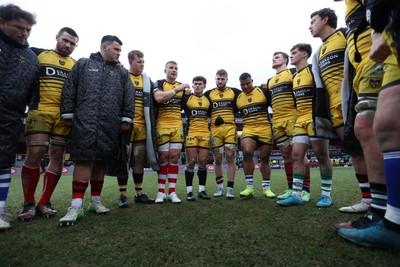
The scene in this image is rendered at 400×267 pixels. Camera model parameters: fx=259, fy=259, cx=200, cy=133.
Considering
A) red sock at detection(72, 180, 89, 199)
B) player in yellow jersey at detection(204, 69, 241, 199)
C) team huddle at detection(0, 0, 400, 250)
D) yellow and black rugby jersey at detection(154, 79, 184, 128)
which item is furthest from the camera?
player in yellow jersey at detection(204, 69, 241, 199)

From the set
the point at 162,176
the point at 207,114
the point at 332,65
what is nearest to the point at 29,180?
the point at 162,176

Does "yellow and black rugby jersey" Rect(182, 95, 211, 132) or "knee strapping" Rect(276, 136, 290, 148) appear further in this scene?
"yellow and black rugby jersey" Rect(182, 95, 211, 132)

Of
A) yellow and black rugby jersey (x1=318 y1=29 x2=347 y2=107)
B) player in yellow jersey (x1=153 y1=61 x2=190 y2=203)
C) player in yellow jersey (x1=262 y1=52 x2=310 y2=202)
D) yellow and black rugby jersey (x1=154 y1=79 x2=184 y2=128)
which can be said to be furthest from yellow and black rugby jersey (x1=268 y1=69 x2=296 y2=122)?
yellow and black rugby jersey (x1=154 y1=79 x2=184 y2=128)

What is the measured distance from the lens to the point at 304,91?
14.8 feet

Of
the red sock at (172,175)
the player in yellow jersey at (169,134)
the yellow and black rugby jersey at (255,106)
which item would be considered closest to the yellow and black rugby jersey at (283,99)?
the yellow and black rugby jersey at (255,106)

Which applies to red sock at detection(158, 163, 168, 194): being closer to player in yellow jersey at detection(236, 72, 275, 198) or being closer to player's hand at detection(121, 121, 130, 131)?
player's hand at detection(121, 121, 130, 131)

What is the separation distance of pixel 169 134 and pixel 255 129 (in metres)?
1.80

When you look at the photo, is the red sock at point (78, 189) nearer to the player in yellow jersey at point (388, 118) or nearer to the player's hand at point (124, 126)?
the player's hand at point (124, 126)

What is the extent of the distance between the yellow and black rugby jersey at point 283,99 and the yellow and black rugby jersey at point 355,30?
2.44 meters

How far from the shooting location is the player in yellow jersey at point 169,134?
4983 millimetres

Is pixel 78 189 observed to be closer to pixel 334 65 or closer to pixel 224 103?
pixel 224 103

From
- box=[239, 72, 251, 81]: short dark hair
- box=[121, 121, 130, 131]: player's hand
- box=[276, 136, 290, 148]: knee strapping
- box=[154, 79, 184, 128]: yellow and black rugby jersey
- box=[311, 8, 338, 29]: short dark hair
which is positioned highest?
box=[311, 8, 338, 29]: short dark hair

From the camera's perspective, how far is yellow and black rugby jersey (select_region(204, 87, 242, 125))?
578 centimetres

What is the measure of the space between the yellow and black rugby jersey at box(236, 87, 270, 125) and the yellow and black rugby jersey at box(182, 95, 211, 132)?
2.55 ft
